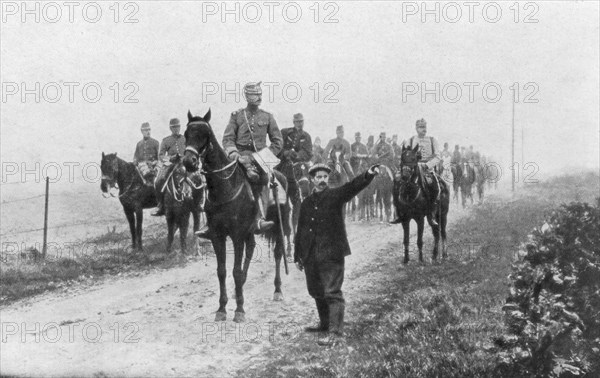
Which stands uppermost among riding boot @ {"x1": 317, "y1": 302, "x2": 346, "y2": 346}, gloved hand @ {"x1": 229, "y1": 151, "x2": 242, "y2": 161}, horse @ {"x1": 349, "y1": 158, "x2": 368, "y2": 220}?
gloved hand @ {"x1": 229, "y1": 151, "x2": 242, "y2": 161}

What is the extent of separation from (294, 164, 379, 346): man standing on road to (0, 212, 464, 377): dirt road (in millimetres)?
597

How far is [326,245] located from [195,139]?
82.0 inches

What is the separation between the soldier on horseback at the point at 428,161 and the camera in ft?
38.5

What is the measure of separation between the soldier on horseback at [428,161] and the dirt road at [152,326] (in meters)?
1.57

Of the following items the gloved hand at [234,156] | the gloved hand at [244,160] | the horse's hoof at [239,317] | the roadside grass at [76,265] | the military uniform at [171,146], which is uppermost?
the military uniform at [171,146]

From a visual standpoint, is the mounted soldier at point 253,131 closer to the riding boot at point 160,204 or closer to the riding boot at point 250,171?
the riding boot at point 250,171

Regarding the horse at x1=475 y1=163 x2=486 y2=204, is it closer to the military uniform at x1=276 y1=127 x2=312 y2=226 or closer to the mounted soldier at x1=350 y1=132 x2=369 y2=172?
the mounted soldier at x1=350 y1=132 x2=369 y2=172

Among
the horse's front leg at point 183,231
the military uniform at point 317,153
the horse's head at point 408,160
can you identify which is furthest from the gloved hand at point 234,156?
the military uniform at point 317,153

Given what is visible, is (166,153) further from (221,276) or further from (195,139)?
(195,139)

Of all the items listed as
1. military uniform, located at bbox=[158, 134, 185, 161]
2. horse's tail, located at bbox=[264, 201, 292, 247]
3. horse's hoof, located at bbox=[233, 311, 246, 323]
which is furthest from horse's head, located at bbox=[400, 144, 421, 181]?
military uniform, located at bbox=[158, 134, 185, 161]

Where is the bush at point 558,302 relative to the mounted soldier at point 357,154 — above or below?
below

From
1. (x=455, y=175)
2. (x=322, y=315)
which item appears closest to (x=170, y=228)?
(x=322, y=315)

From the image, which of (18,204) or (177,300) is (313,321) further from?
(18,204)

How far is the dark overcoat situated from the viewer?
719 cm
